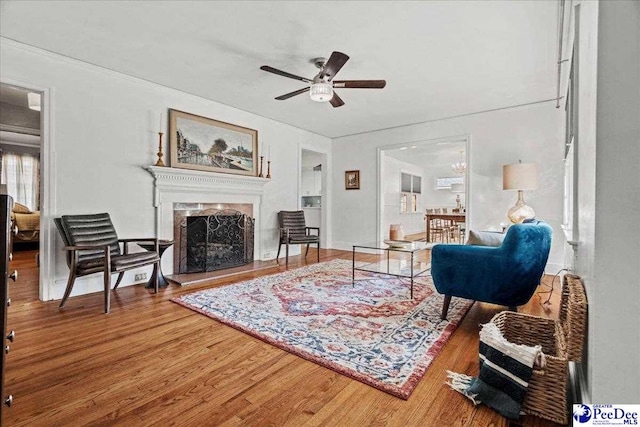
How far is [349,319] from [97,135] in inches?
133

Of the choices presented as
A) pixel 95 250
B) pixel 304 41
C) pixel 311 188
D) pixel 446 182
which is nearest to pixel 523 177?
pixel 304 41

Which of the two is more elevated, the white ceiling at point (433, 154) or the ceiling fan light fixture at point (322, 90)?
the white ceiling at point (433, 154)

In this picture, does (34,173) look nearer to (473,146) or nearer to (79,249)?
(79,249)

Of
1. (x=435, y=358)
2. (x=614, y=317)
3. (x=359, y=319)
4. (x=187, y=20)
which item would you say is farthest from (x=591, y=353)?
(x=187, y=20)

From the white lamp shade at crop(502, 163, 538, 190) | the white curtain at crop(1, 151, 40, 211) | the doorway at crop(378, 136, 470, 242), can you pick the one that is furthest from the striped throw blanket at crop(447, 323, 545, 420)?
the white curtain at crop(1, 151, 40, 211)

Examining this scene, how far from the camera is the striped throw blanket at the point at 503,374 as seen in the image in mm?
1363

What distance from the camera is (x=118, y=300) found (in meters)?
3.02

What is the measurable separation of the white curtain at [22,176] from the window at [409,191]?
9059 millimetres

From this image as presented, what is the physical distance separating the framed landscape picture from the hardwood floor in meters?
2.35

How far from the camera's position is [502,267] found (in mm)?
2156

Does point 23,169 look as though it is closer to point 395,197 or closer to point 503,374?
point 395,197

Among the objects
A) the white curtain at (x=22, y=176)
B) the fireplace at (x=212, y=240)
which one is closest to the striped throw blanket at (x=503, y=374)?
the fireplace at (x=212, y=240)

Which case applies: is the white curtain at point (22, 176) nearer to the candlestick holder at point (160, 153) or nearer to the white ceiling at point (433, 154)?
the candlestick holder at point (160, 153)

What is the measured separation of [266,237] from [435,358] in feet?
12.6
